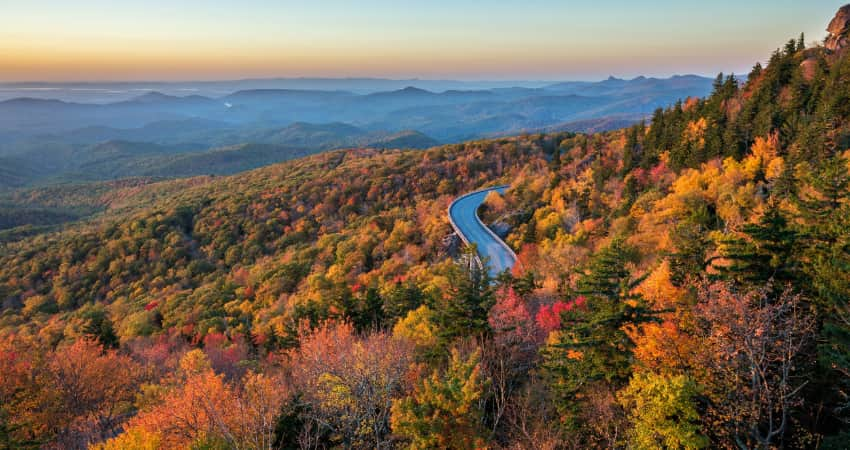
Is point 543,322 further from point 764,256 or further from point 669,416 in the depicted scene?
point 669,416

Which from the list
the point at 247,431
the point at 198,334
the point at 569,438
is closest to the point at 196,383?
the point at 247,431

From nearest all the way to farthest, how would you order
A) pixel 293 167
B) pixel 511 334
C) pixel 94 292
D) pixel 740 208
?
pixel 511 334 → pixel 740 208 → pixel 94 292 → pixel 293 167

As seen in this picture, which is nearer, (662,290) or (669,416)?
(669,416)

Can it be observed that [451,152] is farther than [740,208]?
Yes

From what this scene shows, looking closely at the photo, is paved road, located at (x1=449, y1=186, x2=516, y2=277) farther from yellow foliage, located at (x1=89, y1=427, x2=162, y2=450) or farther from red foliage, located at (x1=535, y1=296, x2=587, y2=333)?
yellow foliage, located at (x1=89, y1=427, x2=162, y2=450)

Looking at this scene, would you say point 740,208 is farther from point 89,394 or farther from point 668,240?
point 89,394

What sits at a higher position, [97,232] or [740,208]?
[740,208]

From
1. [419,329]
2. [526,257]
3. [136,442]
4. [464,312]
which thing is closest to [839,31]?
[526,257]

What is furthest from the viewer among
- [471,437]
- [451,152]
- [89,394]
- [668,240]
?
[451,152]
